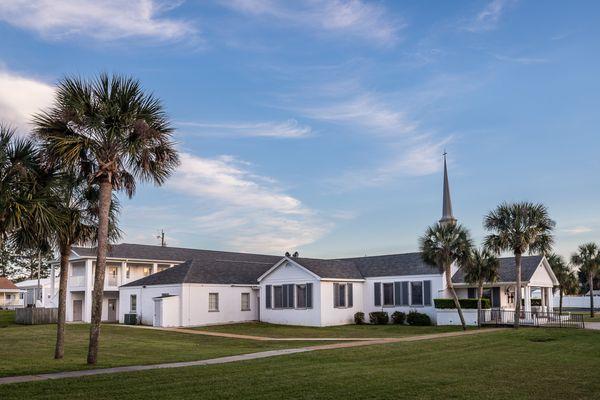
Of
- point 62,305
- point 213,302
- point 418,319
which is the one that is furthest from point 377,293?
point 62,305

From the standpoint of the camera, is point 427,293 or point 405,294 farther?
point 405,294

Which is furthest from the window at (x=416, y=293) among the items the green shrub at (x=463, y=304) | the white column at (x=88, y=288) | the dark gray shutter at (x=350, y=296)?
the white column at (x=88, y=288)

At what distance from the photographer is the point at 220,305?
138 feet

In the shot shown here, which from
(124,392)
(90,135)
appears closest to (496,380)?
(124,392)

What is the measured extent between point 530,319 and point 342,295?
39.3ft

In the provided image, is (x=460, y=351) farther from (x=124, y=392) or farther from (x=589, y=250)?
(x=589, y=250)

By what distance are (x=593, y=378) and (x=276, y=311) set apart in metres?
28.2

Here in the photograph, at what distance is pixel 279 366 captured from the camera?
58.9 feet

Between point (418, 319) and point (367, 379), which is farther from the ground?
point (367, 379)

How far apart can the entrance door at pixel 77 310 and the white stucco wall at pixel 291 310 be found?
16442mm

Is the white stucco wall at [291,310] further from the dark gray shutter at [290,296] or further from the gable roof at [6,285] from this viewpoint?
the gable roof at [6,285]

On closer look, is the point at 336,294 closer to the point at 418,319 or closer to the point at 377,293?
the point at 377,293

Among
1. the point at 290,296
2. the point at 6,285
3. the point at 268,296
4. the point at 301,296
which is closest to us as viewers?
the point at 301,296

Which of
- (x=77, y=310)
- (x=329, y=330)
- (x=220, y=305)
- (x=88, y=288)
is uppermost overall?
(x=88, y=288)
